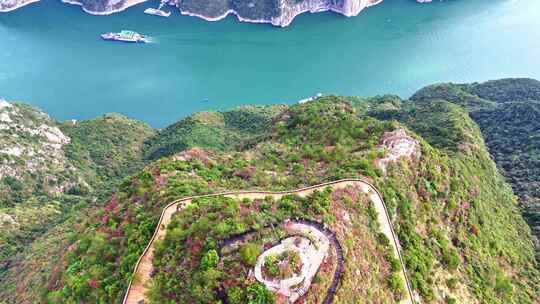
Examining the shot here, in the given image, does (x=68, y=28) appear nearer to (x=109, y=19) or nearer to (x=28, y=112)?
(x=109, y=19)

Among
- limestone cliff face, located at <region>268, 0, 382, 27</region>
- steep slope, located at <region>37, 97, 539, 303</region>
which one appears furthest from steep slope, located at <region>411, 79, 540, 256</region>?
limestone cliff face, located at <region>268, 0, 382, 27</region>

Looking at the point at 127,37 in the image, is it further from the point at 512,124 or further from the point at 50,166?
the point at 512,124

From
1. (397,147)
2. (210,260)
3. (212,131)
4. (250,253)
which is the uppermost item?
(250,253)

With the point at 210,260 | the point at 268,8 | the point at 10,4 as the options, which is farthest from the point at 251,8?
the point at 210,260

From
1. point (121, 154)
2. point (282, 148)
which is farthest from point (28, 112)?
point (282, 148)

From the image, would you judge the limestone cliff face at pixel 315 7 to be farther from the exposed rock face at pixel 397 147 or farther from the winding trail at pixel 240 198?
the winding trail at pixel 240 198

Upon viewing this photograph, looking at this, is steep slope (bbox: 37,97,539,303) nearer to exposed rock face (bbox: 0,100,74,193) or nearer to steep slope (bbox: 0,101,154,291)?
steep slope (bbox: 0,101,154,291)
